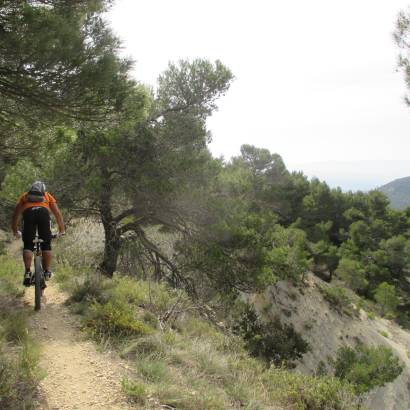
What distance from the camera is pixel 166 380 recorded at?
14.3 feet

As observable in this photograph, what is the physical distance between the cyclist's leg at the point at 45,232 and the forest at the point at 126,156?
1.45 metres

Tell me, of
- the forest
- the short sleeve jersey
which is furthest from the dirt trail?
the forest

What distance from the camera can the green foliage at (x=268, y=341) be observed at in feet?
38.5

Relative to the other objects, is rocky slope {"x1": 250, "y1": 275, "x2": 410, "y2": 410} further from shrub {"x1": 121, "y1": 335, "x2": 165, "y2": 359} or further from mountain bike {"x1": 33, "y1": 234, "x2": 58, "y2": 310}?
mountain bike {"x1": 33, "y1": 234, "x2": 58, "y2": 310}

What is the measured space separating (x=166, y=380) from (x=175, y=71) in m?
8.70

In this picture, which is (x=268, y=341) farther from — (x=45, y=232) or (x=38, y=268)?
(x=45, y=232)

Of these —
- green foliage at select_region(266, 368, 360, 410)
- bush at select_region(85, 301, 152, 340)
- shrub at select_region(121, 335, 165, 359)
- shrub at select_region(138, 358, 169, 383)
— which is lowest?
green foliage at select_region(266, 368, 360, 410)

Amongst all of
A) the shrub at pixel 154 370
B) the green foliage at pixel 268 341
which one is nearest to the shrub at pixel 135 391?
the shrub at pixel 154 370

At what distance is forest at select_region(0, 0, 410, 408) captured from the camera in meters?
4.91

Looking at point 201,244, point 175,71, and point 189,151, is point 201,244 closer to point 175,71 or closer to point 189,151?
point 189,151

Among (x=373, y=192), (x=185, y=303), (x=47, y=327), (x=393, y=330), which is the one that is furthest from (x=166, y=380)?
(x=373, y=192)

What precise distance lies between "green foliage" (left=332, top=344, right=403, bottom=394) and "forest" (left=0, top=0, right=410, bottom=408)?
3462 millimetres

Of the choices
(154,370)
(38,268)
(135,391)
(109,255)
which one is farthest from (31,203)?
(109,255)

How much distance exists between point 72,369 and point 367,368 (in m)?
10.9
